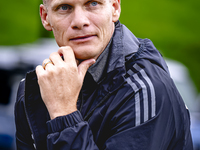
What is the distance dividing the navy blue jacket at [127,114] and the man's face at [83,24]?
0.12 metres

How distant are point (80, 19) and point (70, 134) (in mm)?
752

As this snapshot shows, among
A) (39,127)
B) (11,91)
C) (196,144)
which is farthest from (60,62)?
(11,91)

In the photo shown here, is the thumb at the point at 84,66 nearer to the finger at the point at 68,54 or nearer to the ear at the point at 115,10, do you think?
the finger at the point at 68,54

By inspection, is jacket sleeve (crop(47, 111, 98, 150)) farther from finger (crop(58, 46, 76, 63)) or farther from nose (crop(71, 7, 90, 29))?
nose (crop(71, 7, 90, 29))

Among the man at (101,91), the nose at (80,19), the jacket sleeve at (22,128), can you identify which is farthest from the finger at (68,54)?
the jacket sleeve at (22,128)

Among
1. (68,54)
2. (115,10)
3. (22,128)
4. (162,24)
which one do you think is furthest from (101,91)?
(162,24)

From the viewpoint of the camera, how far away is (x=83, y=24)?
2.22 m

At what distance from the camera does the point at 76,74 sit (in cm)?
217

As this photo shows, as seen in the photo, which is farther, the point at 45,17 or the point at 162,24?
the point at 162,24

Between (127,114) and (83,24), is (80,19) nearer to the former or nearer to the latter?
(83,24)

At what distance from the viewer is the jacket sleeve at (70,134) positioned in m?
1.94

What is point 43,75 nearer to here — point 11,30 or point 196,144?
point 196,144

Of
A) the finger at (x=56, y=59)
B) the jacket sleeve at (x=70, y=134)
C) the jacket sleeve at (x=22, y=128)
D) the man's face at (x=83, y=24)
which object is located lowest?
the jacket sleeve at (x=22, y=128)

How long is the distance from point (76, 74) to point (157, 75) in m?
0.52
